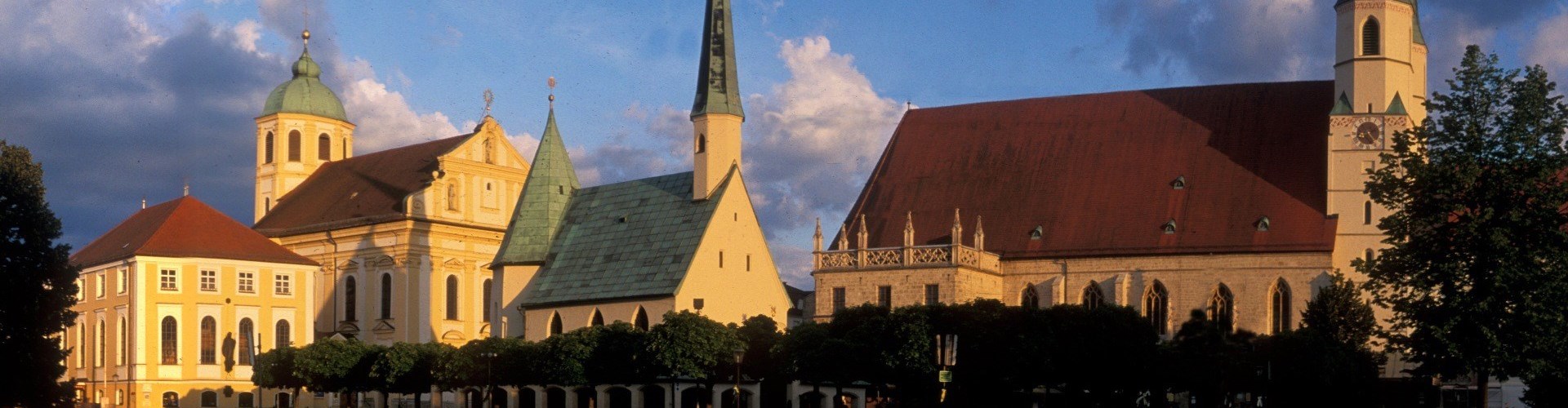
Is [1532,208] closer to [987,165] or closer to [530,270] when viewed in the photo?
[987,165]

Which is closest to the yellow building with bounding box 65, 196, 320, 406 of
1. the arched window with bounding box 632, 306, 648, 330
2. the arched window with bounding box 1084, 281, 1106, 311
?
the arched window with bounding box 632, 306, 648, 330

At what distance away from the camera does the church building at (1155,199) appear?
72.4m

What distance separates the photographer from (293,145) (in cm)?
11731

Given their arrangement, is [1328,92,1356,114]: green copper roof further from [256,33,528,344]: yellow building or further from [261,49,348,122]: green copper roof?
[261,49,348,122]: green copper roof

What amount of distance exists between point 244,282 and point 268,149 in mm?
25948

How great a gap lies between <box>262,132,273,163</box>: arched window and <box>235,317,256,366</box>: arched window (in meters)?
26.0

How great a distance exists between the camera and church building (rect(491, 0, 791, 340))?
75.7 meters

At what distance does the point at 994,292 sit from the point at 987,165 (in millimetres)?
6571

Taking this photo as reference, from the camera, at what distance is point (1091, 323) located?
58438 mm

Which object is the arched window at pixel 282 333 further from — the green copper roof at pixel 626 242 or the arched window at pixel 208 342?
the green copper roof at pixel 626 242

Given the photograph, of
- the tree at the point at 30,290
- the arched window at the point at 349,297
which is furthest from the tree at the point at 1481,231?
the arched window at the point at 349,297

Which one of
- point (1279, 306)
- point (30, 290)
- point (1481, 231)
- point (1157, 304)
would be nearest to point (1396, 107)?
point (1279, 306)

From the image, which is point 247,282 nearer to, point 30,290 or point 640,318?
point 640,318

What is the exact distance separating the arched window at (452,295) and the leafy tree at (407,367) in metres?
26.6
